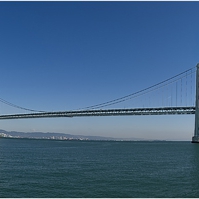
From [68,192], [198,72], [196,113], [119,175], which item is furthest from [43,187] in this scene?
[198,72]

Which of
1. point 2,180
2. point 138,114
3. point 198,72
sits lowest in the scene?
point 2,180

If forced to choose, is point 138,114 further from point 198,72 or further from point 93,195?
point 93,195

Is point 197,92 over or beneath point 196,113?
over

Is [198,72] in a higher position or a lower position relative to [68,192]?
higher

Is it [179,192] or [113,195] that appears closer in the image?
[113,195]

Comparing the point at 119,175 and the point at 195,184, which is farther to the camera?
the point at 119,175

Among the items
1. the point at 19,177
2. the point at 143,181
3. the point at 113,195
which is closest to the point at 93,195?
the point at 113,195

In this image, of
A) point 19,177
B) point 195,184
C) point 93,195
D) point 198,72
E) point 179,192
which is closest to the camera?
point 93,195

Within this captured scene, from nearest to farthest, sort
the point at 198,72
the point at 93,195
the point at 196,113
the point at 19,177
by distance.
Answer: the point at 93,195
the point at 19,177
the point at 196,113
the point at 198,72

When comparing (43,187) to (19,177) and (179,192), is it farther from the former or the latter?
(179,192)
